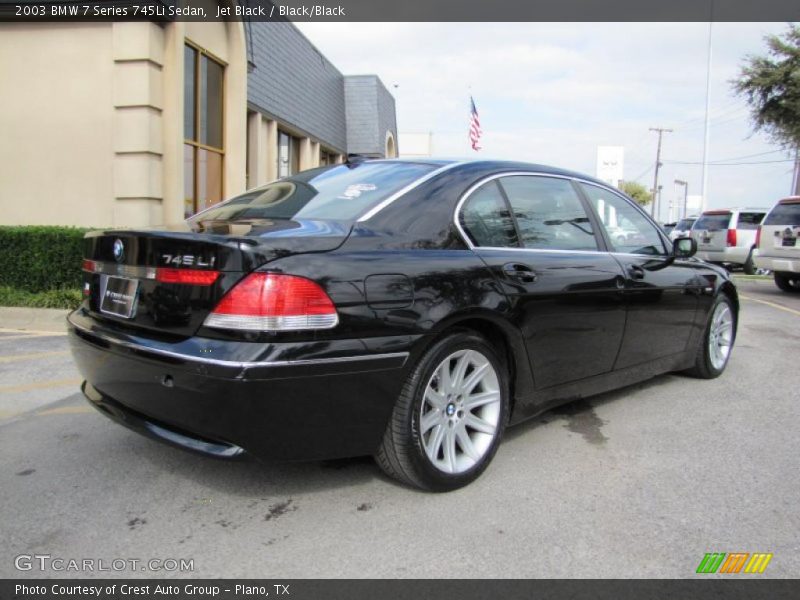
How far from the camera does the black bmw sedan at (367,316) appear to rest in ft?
8.22

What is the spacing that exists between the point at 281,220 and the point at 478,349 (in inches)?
45.1

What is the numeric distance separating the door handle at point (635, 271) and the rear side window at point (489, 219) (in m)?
1.08

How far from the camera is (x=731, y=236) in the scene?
1759 centimetres

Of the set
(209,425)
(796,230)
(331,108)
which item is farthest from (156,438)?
(331,108)

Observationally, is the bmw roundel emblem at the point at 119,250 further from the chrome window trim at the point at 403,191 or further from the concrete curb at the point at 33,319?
the concrete curb at the point at 33,319

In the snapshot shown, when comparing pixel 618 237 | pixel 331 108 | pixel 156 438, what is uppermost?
pixel 331 108

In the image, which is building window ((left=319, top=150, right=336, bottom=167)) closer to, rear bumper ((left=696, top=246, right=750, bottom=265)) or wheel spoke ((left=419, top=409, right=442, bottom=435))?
rear bumper ((left=696, top=246, right=750, bottom=265))

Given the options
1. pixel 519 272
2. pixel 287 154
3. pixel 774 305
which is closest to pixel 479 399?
pixel 519 272

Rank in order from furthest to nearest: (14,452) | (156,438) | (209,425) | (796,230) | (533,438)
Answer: (796,230) → (533,438) → (14,452) → (156,438) → (209,425)

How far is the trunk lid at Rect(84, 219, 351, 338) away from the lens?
8.33ft
